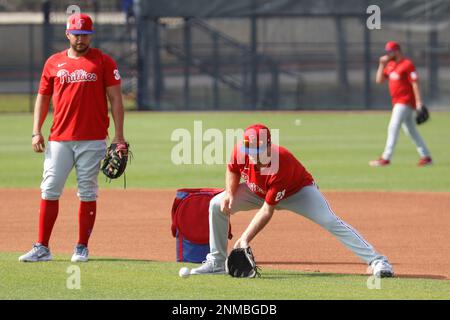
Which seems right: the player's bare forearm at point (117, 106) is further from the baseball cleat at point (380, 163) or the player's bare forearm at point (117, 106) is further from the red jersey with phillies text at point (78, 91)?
the baseball cleat at point (380, 163)

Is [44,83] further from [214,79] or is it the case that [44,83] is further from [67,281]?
[214,79]

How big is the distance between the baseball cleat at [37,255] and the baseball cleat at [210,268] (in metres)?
1.45

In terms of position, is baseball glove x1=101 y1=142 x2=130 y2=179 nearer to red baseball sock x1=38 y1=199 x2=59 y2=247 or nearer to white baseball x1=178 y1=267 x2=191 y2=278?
red baseball sock x1=38 y1=199 x2=59 y2=247

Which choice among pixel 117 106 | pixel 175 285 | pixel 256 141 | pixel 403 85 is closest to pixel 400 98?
pixel 403 85

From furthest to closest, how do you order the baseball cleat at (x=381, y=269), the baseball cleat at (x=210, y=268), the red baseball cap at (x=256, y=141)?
the baseball cleat at (x=210, y=268) < the baseball cleat at (x=381, y=269) < the red baseball cap at (x=256, y=141)

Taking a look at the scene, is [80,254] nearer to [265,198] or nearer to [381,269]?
[265,198]

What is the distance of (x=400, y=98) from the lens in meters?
19.5

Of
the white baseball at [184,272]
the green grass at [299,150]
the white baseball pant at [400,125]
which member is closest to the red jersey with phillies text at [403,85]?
the white baseball pant at [400,125]

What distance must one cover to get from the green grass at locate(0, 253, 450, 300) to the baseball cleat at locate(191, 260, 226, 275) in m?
0.11

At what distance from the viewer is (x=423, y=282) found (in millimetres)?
9352

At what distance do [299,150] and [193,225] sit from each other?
41.8 feet

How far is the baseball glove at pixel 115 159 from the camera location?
1009 centimetres
